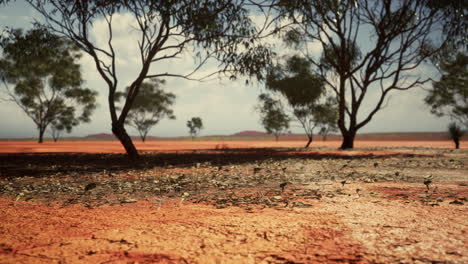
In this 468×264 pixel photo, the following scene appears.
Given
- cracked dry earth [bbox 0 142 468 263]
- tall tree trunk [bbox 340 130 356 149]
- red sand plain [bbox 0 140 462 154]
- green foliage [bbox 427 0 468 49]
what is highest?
green foliage [bbox 427 0 468 49]

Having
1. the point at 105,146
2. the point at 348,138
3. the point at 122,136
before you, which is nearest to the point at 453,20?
the point at 348,138

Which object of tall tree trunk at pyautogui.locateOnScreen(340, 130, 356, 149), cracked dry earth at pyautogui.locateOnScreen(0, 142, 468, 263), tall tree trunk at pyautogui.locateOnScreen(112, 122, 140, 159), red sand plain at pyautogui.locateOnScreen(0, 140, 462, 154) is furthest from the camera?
tall tree trunk at pyautogui.locateOnScreen(340, 130, 356, 149)

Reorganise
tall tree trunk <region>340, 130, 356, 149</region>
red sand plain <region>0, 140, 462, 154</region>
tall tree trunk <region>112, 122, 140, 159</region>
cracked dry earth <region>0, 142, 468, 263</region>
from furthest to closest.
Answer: tall tree trunk <region>340, 130, 356, 149</region> → red sand plain <region>0, 140, 462, 154</region> → tall tree trunk <region>112, 122, 140, 159</region> → cracked dry earth <region>0, 142, 468, 263</region>

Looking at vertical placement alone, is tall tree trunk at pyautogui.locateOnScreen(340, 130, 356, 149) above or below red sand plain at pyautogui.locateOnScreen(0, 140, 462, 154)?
above

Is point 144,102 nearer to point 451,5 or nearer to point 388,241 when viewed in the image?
point 451,5

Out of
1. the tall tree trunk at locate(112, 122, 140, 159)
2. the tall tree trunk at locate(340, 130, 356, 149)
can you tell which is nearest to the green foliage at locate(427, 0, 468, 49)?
the tall tree trunk at locate(340, 130, 356, 149)

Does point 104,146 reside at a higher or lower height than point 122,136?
lower

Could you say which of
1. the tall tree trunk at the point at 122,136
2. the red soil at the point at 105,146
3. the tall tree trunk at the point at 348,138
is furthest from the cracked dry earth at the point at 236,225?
the tall tree trunk at the point at 348,138

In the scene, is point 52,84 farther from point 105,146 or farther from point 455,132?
point 455,132

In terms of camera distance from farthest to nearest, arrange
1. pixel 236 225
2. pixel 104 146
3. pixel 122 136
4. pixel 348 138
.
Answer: pixel 104 146, pixel 348 138, pixel 122 136, pixel 236 225

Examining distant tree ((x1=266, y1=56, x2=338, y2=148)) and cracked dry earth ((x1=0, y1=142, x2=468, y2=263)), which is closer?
cracked dry earth ((x1=0, y1=142, x2=468, y2=263))

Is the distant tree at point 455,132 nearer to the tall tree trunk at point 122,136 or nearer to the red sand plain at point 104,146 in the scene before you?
the red sand plain at point 104,146

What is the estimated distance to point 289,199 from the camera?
4.95m

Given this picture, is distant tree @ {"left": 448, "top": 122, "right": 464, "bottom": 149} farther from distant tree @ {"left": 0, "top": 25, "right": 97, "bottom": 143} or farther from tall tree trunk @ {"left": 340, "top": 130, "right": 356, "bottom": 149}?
distant tree @ {"left": 0, "top": 25, "right": 97, "bottom": 143}
